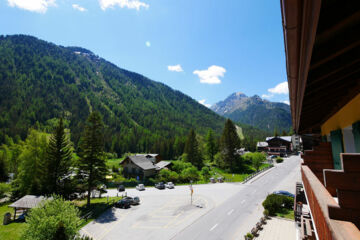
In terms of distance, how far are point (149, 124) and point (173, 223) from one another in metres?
177

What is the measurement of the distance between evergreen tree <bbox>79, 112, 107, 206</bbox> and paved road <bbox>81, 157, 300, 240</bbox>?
609 centimetres

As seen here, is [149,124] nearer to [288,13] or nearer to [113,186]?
[113,186]

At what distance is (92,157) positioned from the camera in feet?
98.4

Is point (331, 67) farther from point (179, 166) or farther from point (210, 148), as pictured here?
point (210, 148)

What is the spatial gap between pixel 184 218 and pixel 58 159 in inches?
951

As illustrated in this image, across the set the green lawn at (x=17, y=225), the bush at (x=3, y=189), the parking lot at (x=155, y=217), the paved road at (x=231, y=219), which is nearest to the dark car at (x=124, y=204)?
the parking lot at (x=155, y=217)

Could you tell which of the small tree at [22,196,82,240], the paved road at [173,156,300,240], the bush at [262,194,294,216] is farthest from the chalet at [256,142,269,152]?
the small tree at [22,196,82,240]

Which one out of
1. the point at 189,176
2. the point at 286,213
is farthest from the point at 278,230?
the point at 189,176

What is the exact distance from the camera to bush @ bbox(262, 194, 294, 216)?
74.1 feet

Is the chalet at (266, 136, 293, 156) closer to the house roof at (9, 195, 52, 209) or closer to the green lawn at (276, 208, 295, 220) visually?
the green lawn at (276, 208, 295, 220)

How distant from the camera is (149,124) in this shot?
195 meters

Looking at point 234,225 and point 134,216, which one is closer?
point 234,225

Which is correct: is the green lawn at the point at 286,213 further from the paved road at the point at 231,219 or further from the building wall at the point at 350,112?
the building wall at the point at 350,112

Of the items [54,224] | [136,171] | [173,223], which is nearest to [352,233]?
[54,224]
